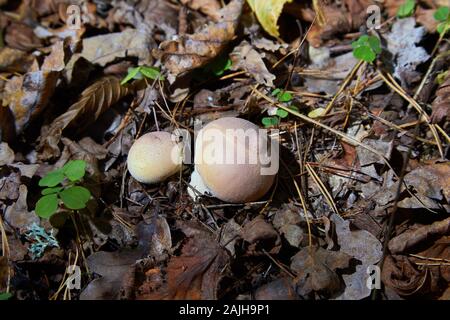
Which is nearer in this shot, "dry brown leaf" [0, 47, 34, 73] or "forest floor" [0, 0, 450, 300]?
"forest floor" [0, 0, 450, 300]

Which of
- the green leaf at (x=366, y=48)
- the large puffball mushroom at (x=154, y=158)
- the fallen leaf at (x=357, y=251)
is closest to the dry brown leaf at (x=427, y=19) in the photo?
the green leaf at (x=366, y=48)

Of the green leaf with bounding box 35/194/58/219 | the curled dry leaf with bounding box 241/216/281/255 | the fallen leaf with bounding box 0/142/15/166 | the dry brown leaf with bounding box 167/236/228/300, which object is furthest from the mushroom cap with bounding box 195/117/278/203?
the fallen leaf with bounding box 0/142/15/166

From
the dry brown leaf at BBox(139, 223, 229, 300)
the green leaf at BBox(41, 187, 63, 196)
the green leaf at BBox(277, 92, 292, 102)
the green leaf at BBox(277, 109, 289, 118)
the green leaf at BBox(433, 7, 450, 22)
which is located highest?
the green leaf at BBox(433, 7, 450, 22)

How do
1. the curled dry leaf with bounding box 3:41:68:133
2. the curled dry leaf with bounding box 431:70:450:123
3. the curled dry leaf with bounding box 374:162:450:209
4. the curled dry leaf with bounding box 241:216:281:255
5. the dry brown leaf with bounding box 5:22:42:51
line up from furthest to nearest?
the dry brown leaf with bounding box 5:22:42:51, the curled dry leaf with bounding box 3:41:68:133, the curled dry leaf with bounding box 431:70:450:123, the curled dry leaf with bounding box 374:162:450:209, the curled dry leaf with bounding box 241:216:281:255

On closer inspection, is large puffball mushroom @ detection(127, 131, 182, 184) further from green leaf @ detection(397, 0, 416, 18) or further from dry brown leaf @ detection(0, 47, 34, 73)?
green leaf @ detection(397, 0, 416, 18)

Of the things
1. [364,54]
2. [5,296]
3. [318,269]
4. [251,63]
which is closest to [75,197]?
[5,296]

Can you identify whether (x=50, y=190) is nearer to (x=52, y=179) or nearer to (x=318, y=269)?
(x=52, y=179)
